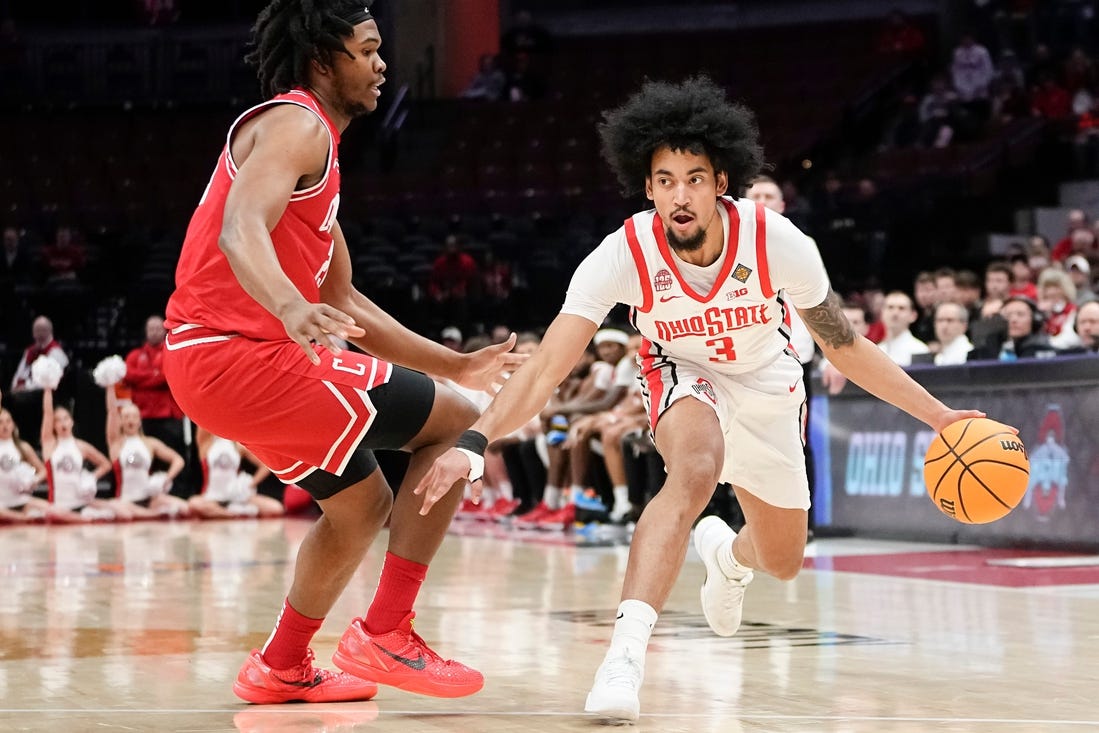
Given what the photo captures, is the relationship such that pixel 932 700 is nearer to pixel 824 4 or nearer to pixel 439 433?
pixel 439 433

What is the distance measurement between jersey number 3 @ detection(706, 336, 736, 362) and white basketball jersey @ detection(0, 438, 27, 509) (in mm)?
10573

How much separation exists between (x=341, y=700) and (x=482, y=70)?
18.3 metres

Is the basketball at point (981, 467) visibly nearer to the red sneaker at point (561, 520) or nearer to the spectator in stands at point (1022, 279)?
the spectator in stands at point (1022, 279)

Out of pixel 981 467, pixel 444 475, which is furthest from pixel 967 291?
pixel 444 475

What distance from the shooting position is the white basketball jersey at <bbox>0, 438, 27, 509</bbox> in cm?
1388

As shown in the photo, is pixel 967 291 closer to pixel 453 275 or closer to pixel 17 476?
pixel 453 275

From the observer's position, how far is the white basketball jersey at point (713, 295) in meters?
4.47

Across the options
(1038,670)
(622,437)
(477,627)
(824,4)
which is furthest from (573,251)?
(1038,670)

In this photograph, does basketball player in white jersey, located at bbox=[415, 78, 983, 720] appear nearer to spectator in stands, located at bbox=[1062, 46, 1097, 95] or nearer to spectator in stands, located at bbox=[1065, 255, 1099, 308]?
spectator in stands, located at bbox=[1065, 255, 1099, 308]

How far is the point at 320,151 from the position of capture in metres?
4.02

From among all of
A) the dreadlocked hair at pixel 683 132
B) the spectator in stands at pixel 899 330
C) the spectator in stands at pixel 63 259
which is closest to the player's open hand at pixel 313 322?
the dreadlocked hair at pixel 683 132

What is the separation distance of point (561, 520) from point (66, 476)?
4979 millimetres

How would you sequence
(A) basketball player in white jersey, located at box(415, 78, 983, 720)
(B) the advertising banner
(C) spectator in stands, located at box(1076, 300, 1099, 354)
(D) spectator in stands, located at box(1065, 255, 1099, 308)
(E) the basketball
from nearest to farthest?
(A) basketball player in white jersey, located at box(415, 78, 983, 720) < (E) the basketball < (B) the advertising banner < (C) spectator in stands, located at box(1076, 300, 1099, 354) < (D) spectator in stands, located at box(1065, 255, 1099, 308)

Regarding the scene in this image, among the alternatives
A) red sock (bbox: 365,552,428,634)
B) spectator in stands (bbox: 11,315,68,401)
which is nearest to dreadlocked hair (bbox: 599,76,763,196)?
red sock (bbox: 365,552,428,634)
